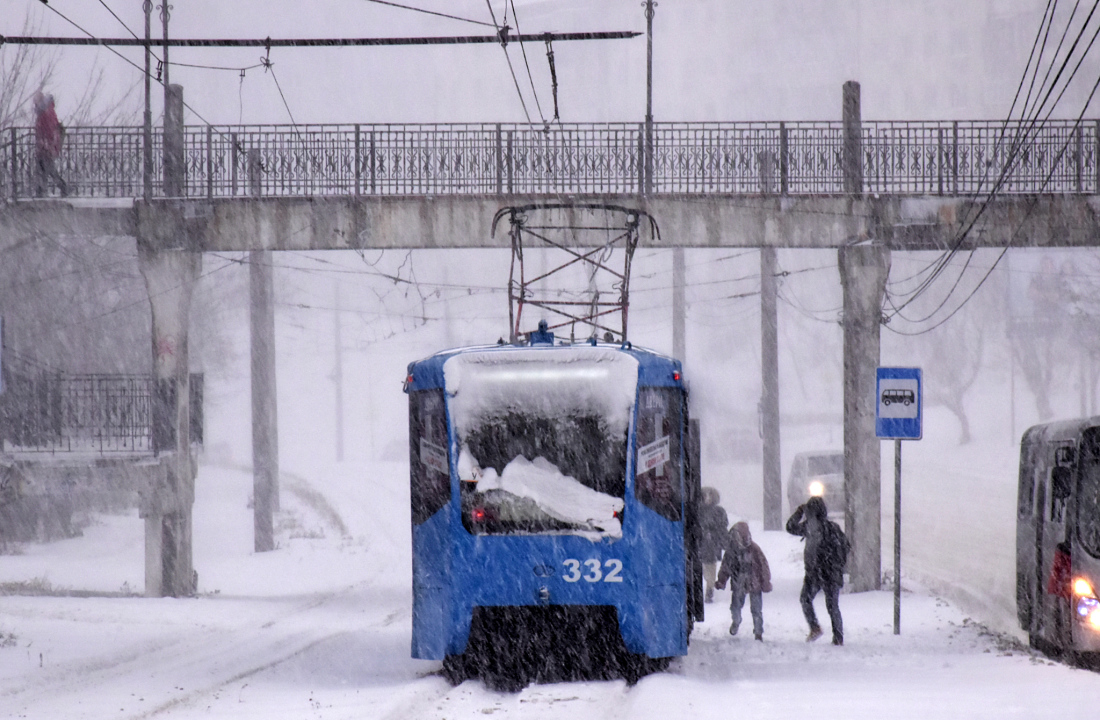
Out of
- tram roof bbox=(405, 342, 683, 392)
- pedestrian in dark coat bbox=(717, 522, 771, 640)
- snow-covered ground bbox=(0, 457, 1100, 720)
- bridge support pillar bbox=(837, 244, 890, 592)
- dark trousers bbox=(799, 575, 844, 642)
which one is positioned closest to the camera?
snow-covered ground bbox=(0, 457, 1100, 720)

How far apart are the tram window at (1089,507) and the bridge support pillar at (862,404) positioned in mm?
6760

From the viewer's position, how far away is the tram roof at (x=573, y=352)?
34.7 ft

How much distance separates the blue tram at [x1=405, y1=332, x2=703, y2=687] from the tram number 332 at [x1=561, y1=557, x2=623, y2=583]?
0.01 meters

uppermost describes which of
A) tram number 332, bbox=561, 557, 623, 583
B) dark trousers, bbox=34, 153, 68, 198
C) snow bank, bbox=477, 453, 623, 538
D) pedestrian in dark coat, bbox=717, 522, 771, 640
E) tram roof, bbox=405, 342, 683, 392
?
dark trousers, bbox=34, 153, 68, 198

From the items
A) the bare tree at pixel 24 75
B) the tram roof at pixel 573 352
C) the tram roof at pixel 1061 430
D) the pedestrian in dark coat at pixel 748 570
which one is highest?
the bare tree at pixel 24 75

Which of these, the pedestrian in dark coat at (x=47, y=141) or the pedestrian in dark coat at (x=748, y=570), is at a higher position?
the pedestrian in dark coat at (x=47, y=141)

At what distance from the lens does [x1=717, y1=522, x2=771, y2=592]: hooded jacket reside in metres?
13.9

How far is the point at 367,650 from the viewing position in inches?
527

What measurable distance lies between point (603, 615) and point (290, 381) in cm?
8471

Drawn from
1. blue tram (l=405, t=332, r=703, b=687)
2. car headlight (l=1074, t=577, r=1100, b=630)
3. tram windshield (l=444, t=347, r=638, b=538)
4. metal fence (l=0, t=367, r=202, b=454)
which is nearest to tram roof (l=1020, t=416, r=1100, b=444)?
car headlight (l=1074, t=577, r=1100, b=630)

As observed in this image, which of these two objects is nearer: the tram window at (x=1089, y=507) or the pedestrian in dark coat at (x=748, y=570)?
the tram window at (x=1089, y=507)

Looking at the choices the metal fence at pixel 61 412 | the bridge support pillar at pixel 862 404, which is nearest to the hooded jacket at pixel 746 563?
the bridge support pillar at pixel 862 404

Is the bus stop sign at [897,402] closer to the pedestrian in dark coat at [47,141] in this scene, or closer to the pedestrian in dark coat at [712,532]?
the pedestrian in dark coat at [712,532]

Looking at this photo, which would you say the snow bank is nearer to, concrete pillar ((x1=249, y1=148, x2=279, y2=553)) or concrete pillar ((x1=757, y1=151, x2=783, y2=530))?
concrete pillar ((x1=249, y1=148, x2=279, y2=553))
